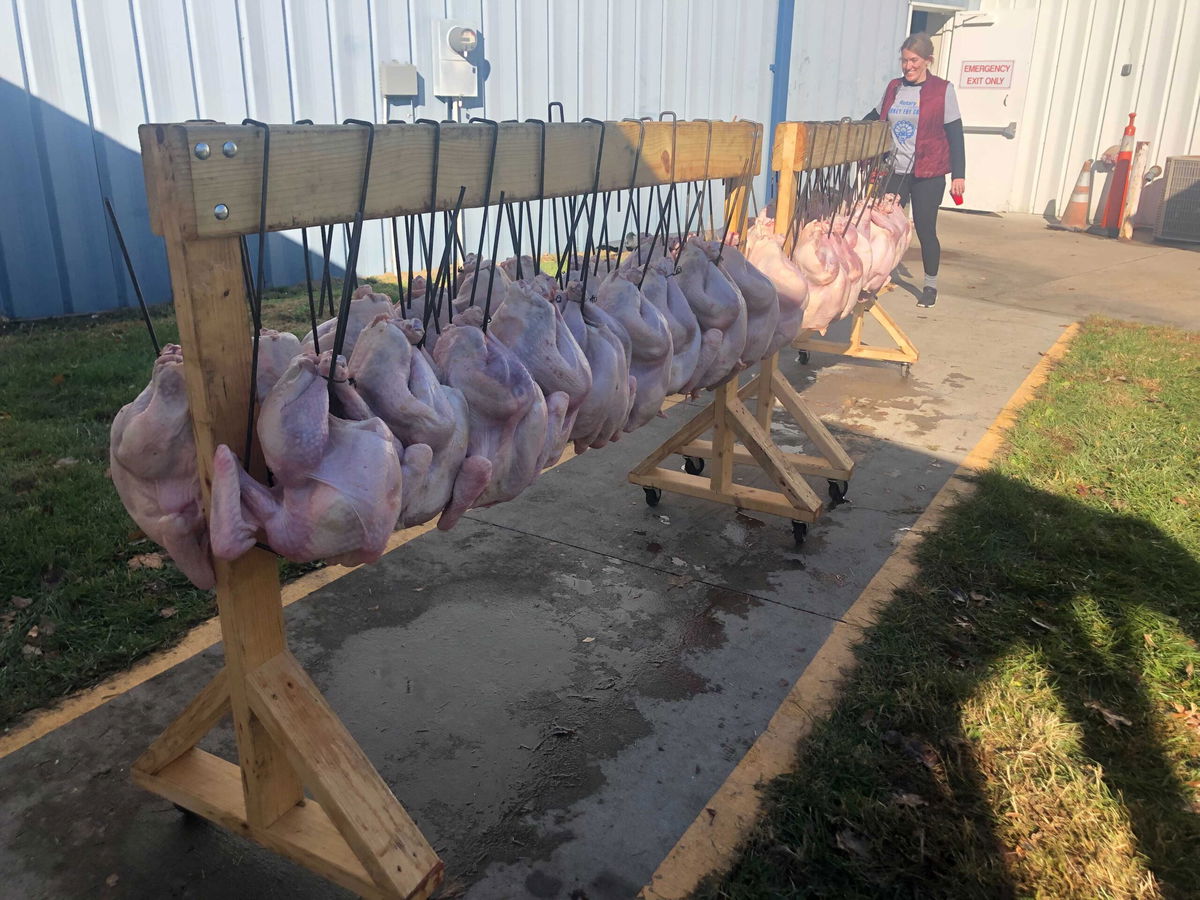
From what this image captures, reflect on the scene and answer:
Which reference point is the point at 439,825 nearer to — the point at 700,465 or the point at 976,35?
the point at 700,465

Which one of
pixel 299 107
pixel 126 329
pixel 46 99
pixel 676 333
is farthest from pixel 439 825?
pixel 299 107

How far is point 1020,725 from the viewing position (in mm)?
2980

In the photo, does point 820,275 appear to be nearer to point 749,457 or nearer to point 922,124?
point 749,457

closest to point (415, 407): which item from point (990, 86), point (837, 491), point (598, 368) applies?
point (598, 368)

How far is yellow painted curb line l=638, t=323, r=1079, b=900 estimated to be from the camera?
8.04ft

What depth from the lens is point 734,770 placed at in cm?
280

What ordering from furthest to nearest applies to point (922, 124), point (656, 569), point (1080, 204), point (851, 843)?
point (1080, 204) < point (922, 124) < point (656, 569) < point (851, 843)

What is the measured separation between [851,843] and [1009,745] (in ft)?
2.38

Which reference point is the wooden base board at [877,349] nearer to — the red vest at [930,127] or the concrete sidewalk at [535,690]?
the red vest at [930,127]

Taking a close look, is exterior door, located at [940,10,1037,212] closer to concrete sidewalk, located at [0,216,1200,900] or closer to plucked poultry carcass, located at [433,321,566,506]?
concrete sidewalk, located at [0,216,1200,900]

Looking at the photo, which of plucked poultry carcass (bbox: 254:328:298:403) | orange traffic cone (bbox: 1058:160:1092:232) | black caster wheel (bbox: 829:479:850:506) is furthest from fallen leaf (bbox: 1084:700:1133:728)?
orange traffic cone (bbox: 1058:160:1092:232)

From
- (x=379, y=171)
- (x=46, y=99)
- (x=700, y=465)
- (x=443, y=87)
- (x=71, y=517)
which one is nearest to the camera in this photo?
(x=379, y=171)

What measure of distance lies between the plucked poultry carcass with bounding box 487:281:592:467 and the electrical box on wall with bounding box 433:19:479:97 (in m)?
7.31

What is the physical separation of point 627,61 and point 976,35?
8.86m
